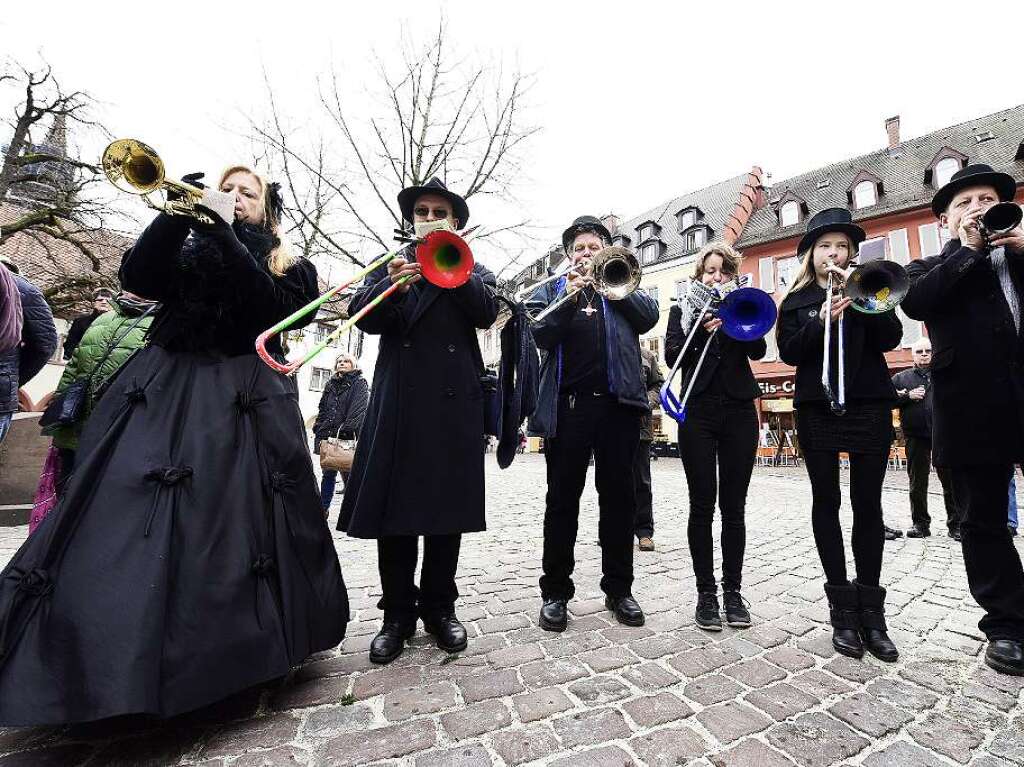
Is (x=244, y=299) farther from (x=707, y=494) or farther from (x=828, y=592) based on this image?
(x=828, y=592)

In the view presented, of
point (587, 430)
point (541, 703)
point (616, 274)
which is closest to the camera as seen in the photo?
point (541, 703)

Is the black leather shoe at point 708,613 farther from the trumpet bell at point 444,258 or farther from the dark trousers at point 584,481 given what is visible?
the trumpet bell at point 444,258

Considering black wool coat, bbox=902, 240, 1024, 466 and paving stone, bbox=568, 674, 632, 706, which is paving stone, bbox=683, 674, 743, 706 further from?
black wool coat, bbox=902, 240, 1024, 466

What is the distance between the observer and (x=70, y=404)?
3.01 meters

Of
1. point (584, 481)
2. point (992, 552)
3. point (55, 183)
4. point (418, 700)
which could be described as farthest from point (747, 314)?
point (55, 183)

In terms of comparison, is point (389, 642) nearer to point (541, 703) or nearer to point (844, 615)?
point (541, 703)

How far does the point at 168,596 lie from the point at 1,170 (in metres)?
18.6

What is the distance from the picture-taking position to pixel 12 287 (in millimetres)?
3021

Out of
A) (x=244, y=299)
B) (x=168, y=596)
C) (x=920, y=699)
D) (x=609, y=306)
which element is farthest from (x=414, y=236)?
(x=920, y=699)

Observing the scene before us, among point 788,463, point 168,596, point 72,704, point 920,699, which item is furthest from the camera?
point 788,463

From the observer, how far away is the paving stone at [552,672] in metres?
Answer: 2.14

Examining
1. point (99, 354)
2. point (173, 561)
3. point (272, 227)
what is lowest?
point (173, 561)

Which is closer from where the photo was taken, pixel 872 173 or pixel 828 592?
pixel 828 592

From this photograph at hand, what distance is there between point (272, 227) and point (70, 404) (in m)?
1.76
